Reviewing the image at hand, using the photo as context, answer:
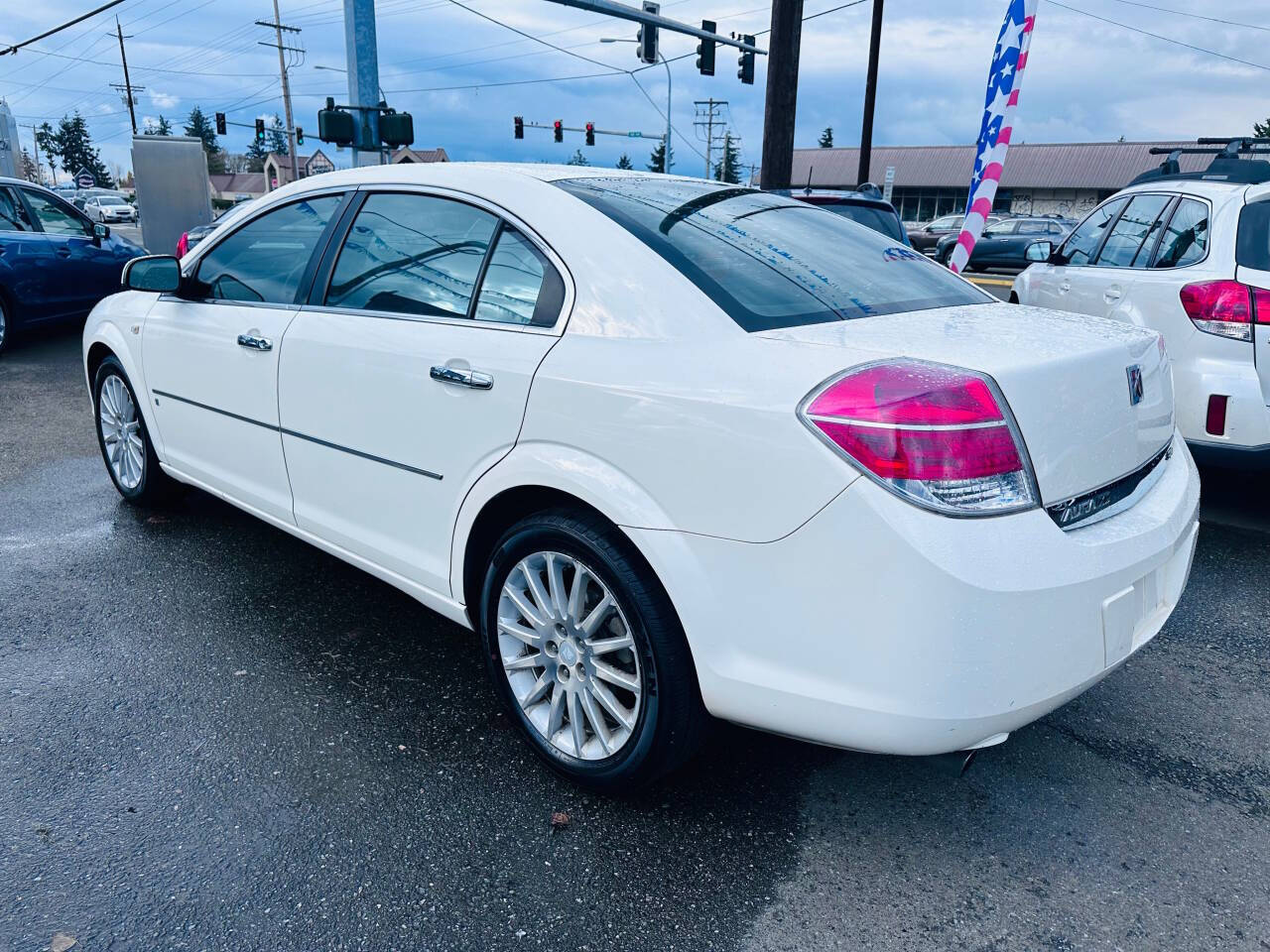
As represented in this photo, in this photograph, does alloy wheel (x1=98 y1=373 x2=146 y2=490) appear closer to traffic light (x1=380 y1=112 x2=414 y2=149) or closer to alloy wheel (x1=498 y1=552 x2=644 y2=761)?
alloy wheel (x1=498 y1=552 x2=644 y2=761)

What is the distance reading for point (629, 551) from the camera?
2.26m

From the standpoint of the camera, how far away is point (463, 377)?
8.45 feet

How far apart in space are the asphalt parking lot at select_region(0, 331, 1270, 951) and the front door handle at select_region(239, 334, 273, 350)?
101cm

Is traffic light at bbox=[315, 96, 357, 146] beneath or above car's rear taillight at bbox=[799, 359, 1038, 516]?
above

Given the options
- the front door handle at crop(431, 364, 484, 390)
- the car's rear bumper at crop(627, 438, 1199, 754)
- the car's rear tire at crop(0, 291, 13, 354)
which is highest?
the front door handle at crop(431, 364, 484, 390)

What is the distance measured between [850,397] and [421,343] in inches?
53.1

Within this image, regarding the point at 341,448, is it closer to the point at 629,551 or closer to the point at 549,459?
the point at 549,459

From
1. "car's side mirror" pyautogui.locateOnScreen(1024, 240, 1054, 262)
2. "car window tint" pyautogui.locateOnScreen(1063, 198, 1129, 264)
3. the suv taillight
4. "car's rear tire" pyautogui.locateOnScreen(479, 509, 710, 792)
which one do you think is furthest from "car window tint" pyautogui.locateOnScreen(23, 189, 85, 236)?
the suv taillight

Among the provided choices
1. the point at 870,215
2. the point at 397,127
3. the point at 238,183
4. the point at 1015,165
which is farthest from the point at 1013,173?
the point at 238,183

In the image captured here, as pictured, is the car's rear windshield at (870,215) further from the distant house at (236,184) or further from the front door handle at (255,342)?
the distant house at (236,184)

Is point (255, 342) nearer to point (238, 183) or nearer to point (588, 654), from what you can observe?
point (588, 654)

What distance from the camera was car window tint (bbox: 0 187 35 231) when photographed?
9234 millimetres

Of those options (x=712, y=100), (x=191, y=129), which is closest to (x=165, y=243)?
(x=712, y=100)

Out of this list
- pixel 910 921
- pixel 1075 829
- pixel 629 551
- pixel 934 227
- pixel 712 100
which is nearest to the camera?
pixel 910 921
